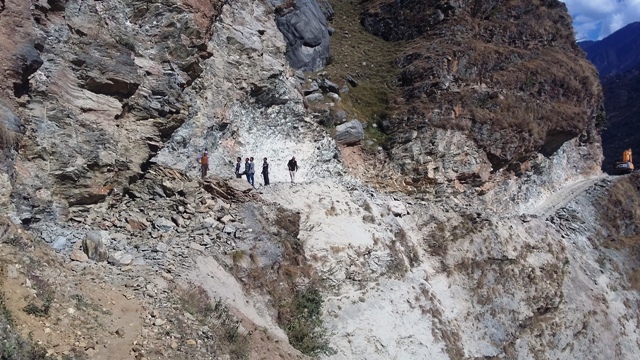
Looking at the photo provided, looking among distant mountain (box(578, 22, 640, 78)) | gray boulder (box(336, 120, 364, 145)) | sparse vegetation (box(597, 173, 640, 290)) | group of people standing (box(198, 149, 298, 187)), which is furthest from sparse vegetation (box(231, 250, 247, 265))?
distant mountain (box(578, 22, 640, 78))

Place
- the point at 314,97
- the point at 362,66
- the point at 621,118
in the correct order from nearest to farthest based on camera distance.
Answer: the point at 314,97 → the point at 362,66 → the point at 621,118

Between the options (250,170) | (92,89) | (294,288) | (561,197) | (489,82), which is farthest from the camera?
(561,197)

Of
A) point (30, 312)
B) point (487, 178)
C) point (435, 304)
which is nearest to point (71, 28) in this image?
point (30, 312)

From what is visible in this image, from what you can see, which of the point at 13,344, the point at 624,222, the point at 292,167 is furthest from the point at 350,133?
the point at 624,222

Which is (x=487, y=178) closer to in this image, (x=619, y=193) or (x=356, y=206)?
(x=356, y=206)

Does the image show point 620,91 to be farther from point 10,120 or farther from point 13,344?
point 13,344

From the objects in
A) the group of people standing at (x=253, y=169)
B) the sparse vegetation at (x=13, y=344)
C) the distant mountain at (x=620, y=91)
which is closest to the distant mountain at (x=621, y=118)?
the distant mountain at (x=620, y=91)
